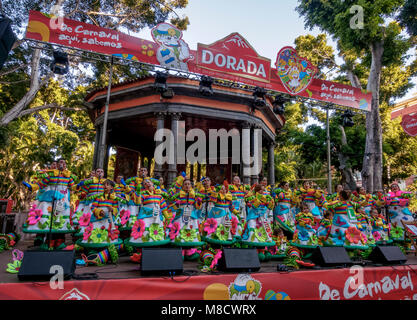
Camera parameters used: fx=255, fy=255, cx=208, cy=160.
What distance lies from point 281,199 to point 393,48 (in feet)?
40.6

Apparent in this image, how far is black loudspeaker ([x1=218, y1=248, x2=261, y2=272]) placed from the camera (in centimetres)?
381

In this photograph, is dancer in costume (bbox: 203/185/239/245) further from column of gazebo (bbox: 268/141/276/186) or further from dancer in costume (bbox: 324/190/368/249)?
column of gazebo (bbox: 268/141/276/186)

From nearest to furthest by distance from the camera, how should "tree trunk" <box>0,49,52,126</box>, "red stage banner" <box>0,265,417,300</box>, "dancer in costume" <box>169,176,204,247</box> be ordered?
"red stage banner" <box>0,265,417,300</box>, "dancer in costume" <box>169,176,204,247</box>, "tree trunk" <box>0,49,52,126</box>

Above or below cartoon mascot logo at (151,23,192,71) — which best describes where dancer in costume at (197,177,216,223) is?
below

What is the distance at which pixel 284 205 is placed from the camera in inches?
253

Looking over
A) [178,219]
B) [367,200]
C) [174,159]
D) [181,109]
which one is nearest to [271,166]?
[174,159]

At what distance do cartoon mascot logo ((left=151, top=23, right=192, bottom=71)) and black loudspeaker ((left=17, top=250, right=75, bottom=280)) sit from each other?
289 inches

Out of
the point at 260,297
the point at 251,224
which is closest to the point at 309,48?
the point at 251,224

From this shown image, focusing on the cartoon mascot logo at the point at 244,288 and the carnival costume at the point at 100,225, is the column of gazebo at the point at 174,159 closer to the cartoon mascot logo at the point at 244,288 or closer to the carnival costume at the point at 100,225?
the carnival costume at the point at 100,225

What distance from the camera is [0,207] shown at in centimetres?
717

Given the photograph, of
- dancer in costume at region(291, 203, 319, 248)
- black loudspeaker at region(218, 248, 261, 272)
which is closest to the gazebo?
dancer in costume at region(291, 203, 319, 248)

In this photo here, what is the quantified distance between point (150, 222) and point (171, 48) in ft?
21.9

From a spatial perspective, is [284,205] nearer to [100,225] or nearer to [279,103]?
[100,225]
